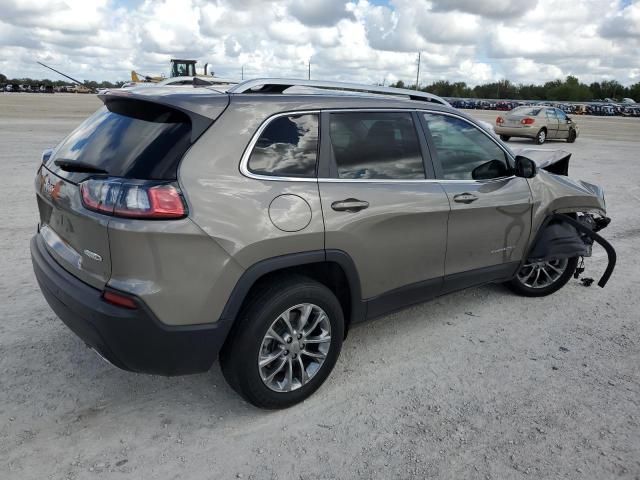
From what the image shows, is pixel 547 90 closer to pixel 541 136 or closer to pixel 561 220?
pixel 541 136

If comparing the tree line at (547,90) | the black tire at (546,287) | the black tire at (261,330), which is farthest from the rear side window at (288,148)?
the tree line at (547,90)

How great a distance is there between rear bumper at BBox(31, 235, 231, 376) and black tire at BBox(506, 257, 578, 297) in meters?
3.12

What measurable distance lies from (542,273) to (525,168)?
120cm

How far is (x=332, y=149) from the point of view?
10.4 feet

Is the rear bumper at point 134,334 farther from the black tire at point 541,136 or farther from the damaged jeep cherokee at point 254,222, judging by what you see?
the black tire at point 541,136

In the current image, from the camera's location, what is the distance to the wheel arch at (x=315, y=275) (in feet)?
9.09

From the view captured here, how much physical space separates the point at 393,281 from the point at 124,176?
6.01ft

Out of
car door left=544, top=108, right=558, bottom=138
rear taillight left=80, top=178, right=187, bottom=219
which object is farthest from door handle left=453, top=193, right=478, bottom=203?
car door left=544, top=108, right=558, bottom=138

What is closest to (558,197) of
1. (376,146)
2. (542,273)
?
(542,273)

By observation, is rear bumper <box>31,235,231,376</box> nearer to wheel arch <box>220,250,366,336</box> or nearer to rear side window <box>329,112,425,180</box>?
wheel arch <box>220,250,366,336</box>

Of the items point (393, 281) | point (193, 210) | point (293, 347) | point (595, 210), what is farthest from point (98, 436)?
point (595, 210)

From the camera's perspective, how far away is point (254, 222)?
2.75 metres

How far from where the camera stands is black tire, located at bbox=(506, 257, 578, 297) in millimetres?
4863

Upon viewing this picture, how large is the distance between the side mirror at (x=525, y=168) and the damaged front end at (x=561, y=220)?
177mm
